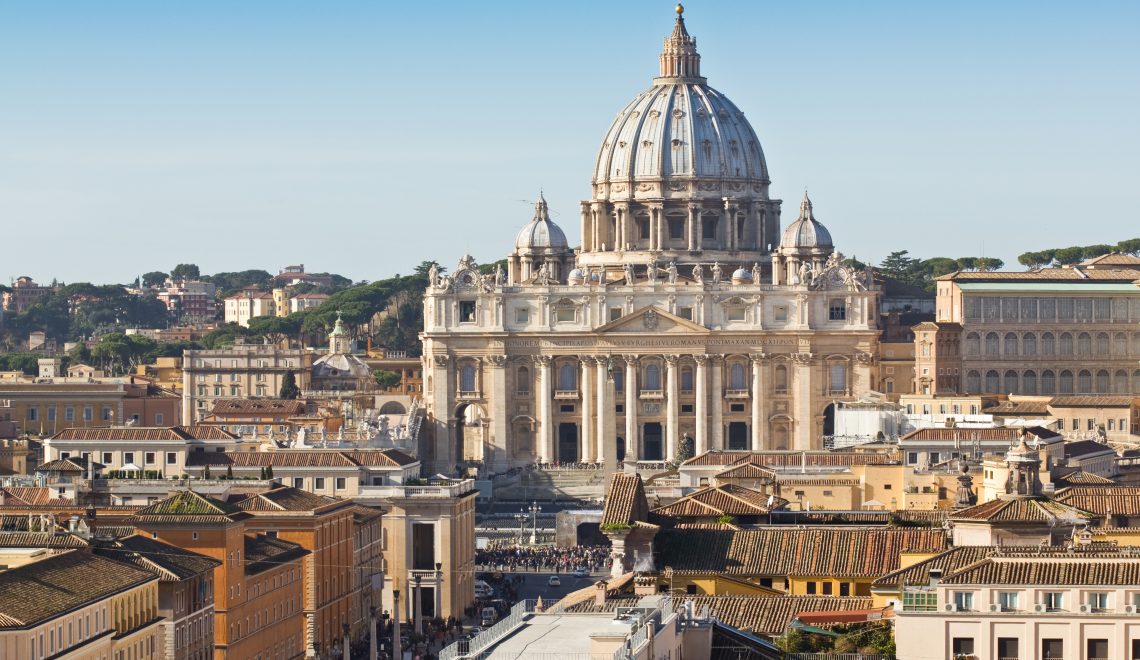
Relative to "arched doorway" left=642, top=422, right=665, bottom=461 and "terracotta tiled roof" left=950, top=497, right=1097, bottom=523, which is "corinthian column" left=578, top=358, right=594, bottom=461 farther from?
"terracotta tiled roof" left=950, top=497, right=1097, bottom=523

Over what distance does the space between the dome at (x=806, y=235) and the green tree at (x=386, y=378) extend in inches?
867

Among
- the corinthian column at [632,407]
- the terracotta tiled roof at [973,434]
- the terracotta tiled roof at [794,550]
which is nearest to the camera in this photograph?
the terracotta tiled roof at [794,550]

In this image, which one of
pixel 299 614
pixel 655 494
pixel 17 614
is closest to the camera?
pixel 17 614

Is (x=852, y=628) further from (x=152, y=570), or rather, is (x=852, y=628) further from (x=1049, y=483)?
(x=1049, y=483)

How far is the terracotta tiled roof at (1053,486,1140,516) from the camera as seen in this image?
57306mm

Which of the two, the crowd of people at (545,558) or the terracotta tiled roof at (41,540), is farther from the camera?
the crowd of people at (545,558)

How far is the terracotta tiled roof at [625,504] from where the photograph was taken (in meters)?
52.0

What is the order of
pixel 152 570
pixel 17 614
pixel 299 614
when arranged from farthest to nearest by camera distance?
pixel 299 614, pixel 152 570, pixel 17 614

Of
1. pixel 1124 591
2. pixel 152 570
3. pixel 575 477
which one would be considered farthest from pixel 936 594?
pixel 575 477

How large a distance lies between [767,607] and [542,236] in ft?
388

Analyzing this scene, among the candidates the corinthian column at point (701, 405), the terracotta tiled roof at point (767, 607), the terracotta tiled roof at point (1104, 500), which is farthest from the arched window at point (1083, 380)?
the terracotta tiled roof at point (767, 607)

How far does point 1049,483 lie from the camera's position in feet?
225

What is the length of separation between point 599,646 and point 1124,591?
20.7 feet

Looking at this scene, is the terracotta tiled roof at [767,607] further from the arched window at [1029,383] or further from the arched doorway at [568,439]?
the arched doorway at [568,439]
